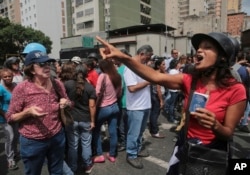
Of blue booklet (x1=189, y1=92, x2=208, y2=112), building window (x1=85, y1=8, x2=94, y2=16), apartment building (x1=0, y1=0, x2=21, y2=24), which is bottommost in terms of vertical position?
blue booklet (x1=189, y1=92, x2=208, y2=112)

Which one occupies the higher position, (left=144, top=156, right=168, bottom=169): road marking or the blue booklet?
the blue booklet

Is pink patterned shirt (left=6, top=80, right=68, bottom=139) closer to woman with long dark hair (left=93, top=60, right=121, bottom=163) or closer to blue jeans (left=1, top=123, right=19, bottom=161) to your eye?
woman with long dark hair (left=93, top=60, right=121, bottom=163)

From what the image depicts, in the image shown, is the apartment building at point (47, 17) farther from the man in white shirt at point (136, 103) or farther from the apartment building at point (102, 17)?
the man in white shirt at point (136, 103)

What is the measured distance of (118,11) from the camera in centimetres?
5969

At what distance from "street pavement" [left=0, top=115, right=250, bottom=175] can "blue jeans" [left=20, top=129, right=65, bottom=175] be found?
1.45m

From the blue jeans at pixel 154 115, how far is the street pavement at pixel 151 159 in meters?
0.20

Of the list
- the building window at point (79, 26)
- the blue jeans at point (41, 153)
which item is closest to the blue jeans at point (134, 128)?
the blue jeans at point (41, 153)

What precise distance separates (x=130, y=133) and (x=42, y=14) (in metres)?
80.9

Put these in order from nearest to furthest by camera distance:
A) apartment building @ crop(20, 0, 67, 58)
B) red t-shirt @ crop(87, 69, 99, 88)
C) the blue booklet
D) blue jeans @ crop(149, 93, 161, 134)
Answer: the blue booklet < red t-shirt @ crop(87, 69, 99, 88) < blue jeans @ crop(149, 93, 161, 134) < apartment building @ crop(20, 0, 67, 58)

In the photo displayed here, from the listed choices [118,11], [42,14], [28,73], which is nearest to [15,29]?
[118,11]

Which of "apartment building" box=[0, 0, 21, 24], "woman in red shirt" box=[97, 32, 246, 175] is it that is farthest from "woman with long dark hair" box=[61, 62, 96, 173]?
"apartment building" box=[0, 0, 21, 24]

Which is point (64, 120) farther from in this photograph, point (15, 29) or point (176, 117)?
point (15, 29)

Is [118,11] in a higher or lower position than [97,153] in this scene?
higher

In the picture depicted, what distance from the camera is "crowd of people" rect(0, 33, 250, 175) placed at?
1.85 metres
